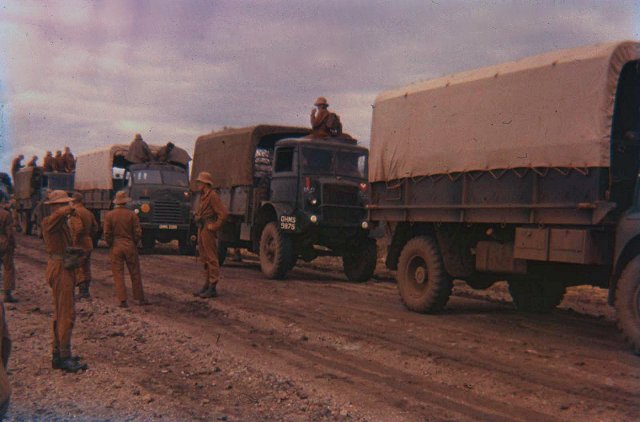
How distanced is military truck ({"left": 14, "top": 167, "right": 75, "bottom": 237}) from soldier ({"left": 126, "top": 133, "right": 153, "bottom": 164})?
5.79 meters

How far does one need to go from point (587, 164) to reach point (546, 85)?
1204mm

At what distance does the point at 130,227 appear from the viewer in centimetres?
1133

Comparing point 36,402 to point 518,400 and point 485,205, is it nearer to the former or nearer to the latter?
point 518,400

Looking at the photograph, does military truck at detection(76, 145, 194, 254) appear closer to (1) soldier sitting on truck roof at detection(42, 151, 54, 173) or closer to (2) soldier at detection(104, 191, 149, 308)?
(1) soldier sitting on truck roof at detection(42, 151, 54, 173)

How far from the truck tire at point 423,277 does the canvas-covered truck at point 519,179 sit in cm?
2

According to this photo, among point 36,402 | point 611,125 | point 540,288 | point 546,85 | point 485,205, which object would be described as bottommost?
point 36,402

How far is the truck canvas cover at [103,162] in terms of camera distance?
23.1m

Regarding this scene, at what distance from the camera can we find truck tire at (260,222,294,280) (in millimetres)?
14820

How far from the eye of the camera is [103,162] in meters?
23.9

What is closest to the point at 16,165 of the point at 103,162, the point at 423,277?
the point at 103,162

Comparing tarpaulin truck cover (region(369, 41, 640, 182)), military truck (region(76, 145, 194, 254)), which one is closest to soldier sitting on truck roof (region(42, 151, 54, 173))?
military truck (region(76, 145, 194, 254))

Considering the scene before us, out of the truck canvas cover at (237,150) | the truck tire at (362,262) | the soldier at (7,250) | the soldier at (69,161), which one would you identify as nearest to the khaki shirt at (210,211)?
the soldier at (7,250)

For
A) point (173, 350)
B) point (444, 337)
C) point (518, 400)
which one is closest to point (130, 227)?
point (173, 350)

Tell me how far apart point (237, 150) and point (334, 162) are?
2926 millimetres
